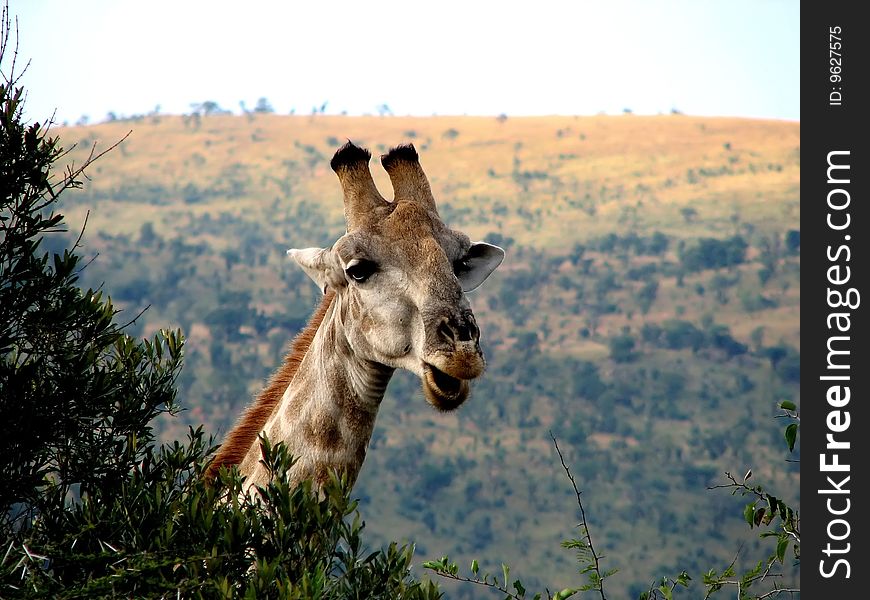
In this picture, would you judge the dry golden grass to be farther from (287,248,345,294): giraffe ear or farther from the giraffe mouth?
the giraffe mouth

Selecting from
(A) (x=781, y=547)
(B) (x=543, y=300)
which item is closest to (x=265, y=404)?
(A) (x=781, y=547)

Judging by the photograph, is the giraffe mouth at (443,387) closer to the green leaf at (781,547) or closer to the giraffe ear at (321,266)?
the giraffe ear at (321,266)

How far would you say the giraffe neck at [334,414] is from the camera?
721 centimetres

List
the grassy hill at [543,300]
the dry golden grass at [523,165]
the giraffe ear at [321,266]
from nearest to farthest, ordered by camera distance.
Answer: the giraffe ear at [321,266], the grassy hill at [543,300], the dry golden grass at [523,165]

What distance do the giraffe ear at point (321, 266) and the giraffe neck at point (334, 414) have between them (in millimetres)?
170

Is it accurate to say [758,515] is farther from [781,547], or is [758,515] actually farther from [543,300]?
[543,300]

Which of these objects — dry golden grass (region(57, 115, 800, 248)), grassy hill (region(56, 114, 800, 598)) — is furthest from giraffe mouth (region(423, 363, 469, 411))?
dry golden grass (region(57, 115, 800, 248))

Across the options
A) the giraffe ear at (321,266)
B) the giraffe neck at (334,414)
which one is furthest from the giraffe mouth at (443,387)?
the giraffe ear at (321,266)

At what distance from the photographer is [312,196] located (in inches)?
6156

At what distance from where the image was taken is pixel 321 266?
7.62m
